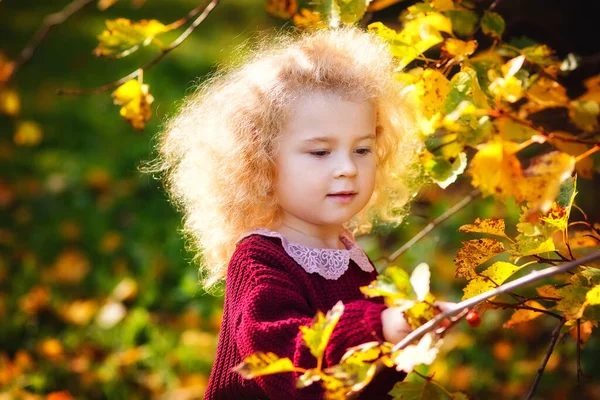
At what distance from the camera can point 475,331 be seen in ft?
9.36

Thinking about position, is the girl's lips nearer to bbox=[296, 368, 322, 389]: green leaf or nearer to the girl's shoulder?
the girl's shoulder

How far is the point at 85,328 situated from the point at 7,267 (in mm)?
561

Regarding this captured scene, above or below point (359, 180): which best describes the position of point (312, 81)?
above

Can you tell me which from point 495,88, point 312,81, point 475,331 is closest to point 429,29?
point 495,88

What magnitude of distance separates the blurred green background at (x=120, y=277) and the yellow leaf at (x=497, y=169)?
764 millimetres

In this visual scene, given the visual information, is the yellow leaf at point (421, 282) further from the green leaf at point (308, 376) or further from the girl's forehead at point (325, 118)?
the girl's forehead at point (325, 118)

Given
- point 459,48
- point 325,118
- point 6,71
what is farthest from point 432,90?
point 6,71

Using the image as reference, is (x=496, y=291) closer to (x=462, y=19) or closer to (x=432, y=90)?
(x=432, y=90)

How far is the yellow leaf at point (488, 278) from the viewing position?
1298 millimetres

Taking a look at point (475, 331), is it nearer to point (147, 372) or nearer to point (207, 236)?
point (147, 372)

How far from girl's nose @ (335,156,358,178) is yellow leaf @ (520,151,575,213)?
425mm

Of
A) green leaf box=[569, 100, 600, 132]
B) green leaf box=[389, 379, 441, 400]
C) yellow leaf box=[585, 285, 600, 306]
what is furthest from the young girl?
green leaf box=[569, 100, 600, 132]

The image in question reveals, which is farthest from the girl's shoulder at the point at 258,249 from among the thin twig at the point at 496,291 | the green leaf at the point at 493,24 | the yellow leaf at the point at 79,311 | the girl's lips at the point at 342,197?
the yellow leaf at the point at 79,311

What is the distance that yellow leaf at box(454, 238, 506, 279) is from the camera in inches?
51.4
